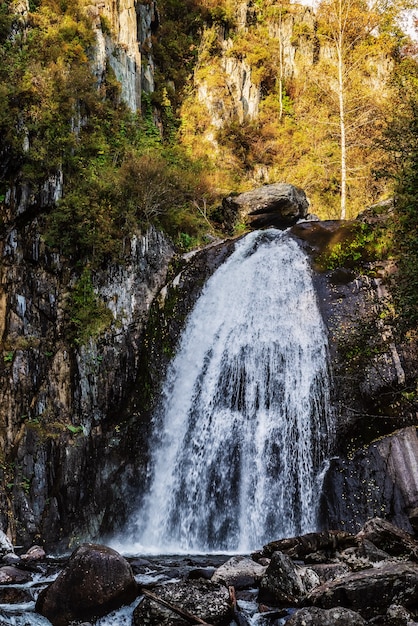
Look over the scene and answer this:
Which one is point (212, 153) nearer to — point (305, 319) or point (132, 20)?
point (132, 20)

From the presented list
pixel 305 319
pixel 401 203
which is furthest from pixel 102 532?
pixel 401 203

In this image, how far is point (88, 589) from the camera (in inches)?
240

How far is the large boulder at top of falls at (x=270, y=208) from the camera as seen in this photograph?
18.8m

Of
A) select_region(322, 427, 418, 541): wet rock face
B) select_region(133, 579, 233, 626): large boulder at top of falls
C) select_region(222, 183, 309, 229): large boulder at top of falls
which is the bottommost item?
select_region(133, 579, 233, 626): large boulder at top of falls

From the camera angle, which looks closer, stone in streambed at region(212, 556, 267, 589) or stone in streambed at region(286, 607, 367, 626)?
stone in streambed at region(286, 607, 367, 626)

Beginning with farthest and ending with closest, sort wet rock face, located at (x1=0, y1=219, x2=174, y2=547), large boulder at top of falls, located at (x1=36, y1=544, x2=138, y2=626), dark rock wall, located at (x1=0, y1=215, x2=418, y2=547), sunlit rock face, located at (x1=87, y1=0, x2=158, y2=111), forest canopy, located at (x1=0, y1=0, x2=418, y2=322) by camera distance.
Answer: sunlit rock face, located at (x1=87, y1=0, x2=158, y2=111) → forest canopy, located at (x1=0, y1=0, x2=418, y2=322) → wet rock face, located at (x1=0, y1=219, x2=174, y2=547) → dark rock wall, located at (x1=0, y1=215, x2=418, y2=547) → large boulder at top of falls, located at (x1=36, y1=544, x2=138, y2=626)

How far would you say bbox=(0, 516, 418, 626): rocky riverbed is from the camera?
5.60 meters

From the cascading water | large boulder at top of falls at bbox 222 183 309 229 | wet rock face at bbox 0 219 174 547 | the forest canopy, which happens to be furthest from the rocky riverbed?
large boulder at top of falls at bbox 222 183 309 229

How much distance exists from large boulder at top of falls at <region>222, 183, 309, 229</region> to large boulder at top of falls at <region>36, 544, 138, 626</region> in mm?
14476

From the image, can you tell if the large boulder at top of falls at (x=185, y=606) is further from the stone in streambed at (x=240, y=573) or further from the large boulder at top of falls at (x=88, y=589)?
the stone in streambed at (x=240, y=573)

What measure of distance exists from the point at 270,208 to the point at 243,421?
10.1m

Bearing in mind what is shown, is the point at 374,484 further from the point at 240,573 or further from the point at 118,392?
the point at 118,392

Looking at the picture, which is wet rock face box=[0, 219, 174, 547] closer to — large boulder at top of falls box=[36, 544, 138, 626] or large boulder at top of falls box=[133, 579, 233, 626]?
large boulder at top of falls box=[36, 544, 138, 626]

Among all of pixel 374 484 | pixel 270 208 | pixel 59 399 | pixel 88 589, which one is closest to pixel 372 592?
pixel 88 589
